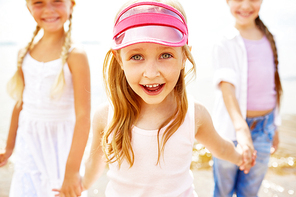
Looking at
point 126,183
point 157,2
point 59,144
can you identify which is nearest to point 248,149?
point 126,183

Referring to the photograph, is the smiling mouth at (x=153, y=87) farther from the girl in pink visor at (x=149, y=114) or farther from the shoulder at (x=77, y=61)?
the shoulder at (x=77, y=61)

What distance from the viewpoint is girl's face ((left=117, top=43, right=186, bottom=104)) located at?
1396mm

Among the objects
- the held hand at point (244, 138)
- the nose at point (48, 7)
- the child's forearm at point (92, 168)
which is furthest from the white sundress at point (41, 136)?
the held hand at point (244, 138)

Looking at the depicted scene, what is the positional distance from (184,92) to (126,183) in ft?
2.10

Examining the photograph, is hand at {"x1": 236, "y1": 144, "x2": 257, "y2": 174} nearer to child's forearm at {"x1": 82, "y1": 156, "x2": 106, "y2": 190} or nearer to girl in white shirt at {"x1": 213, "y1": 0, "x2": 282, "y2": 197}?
girl in white shirt at {"x1": 213, "y1": 0, "x2": 282, "y2": 197}

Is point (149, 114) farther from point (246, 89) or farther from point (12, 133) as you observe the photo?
point (12, 133)

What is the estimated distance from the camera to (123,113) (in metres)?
1.68

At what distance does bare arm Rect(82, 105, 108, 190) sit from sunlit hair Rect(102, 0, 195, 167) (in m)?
0.09

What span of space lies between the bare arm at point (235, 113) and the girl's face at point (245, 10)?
606 millimetres

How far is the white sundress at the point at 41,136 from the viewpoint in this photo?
2.34m

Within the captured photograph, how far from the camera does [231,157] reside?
198 centimetres

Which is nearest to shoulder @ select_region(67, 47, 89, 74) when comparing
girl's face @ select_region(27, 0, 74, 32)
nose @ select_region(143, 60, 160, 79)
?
girl's face @ select_region(27, 0, 74, 32)

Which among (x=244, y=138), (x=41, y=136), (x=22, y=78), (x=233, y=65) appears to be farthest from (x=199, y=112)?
(x=22, y=78)

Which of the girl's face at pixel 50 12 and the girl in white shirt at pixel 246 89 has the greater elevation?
the girl's face at pixel 50 12
